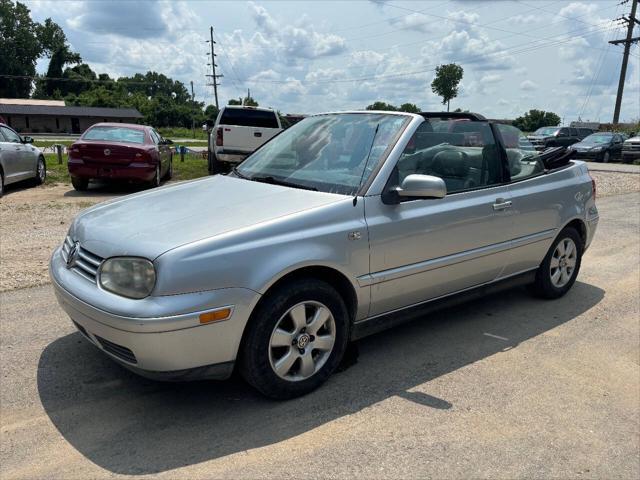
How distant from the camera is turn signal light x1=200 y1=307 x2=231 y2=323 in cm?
285

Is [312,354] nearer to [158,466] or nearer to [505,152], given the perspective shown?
[158,466]

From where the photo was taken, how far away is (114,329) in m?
2.86

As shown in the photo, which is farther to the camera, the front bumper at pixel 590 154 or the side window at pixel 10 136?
the front bumper at pixel 590 154

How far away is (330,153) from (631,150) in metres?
27.2

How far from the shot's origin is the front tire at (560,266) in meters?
5.18

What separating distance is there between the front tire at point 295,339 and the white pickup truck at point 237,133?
35.4 ft

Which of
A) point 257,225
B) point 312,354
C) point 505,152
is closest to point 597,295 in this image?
point 505,152

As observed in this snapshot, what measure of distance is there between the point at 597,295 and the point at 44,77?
12002 cm

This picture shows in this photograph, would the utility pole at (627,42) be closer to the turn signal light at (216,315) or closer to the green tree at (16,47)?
the turn signal light at (216,315)

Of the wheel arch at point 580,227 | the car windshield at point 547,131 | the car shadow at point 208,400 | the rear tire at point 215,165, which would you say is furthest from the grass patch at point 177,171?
the car windshield at point 547,131

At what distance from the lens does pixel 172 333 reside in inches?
110

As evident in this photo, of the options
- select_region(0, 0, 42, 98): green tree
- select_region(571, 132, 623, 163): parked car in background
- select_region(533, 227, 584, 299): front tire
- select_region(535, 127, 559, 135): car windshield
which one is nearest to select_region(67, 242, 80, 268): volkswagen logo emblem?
select_region(533, 227, 584, 299): front tire

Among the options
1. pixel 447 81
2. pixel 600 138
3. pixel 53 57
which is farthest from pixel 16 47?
pixel 600 138

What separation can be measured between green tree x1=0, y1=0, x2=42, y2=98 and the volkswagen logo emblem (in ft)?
374
